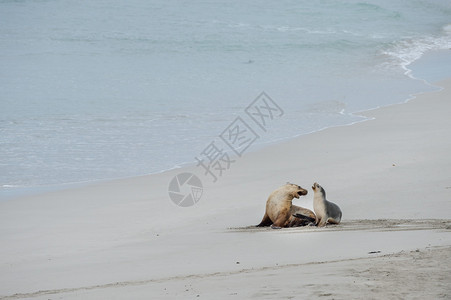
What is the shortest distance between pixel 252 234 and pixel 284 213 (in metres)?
0.58

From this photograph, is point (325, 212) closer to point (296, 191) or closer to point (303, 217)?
point (303, 217)

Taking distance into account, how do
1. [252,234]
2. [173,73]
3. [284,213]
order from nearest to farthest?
[252,234], [284,213], [173,73]

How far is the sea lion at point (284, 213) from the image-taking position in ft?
24.1

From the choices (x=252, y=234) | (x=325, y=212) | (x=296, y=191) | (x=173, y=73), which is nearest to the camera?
(x=252, y=234)

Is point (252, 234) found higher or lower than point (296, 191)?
lower

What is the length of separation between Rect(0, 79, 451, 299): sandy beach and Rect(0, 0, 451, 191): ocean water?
1413 mm

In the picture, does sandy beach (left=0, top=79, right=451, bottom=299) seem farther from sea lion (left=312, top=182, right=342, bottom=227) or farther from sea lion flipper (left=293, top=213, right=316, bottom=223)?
sea lion flipper (left=293, top=213, right=316, bottom=223)

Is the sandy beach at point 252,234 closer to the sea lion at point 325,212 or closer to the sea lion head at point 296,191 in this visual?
the sea lion at point 325,212

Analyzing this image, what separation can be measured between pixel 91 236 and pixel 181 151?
14.9 feet

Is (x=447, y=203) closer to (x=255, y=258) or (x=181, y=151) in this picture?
(x=255, y=258)

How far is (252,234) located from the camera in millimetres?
6898

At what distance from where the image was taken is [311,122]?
13984 millimetres

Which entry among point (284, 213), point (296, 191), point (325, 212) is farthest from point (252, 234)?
point (296, 191)

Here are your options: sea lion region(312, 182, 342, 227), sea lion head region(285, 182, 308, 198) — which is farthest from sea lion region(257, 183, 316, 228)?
sea lion region(312, 182, 342, 227)
